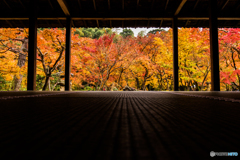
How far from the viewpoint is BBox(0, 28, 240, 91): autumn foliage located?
18.0 feet

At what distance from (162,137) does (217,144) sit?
0.32 ft

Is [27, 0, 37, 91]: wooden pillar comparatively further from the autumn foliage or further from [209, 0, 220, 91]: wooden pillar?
[209, 0, 220, 91]: wooden pillar

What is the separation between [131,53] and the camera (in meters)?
7.42

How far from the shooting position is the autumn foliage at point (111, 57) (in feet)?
18.0
